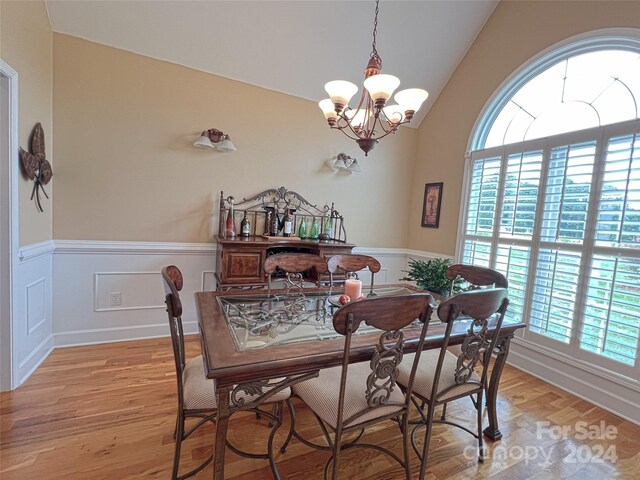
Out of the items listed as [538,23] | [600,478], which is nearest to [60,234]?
[600,478]

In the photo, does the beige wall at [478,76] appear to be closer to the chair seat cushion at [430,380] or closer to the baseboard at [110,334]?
the chair seat cushion at [430,380]

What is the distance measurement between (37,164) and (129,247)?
0.96m

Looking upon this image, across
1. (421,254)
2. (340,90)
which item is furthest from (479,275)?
(421,254)

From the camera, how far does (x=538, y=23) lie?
9.50 ft

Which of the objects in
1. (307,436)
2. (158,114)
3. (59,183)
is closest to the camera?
(307,436)

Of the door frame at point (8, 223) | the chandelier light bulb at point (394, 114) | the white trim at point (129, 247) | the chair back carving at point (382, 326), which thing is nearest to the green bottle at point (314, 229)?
the white trim at point (129, 247)

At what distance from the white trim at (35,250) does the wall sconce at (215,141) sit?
1.52m

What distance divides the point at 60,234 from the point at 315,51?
119 inches

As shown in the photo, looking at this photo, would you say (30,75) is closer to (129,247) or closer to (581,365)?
(129,247)

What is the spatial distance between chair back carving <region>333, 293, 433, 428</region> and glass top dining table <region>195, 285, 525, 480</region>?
8 cm

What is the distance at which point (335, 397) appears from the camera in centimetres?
147

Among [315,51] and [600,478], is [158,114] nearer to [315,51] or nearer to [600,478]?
[315,51]

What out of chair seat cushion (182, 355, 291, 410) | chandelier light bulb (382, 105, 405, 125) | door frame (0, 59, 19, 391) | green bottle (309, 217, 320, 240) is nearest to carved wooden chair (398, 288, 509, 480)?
chair seat cushion (182, 355, 291, 410)

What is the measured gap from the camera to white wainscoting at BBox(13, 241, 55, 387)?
7.29 feet
